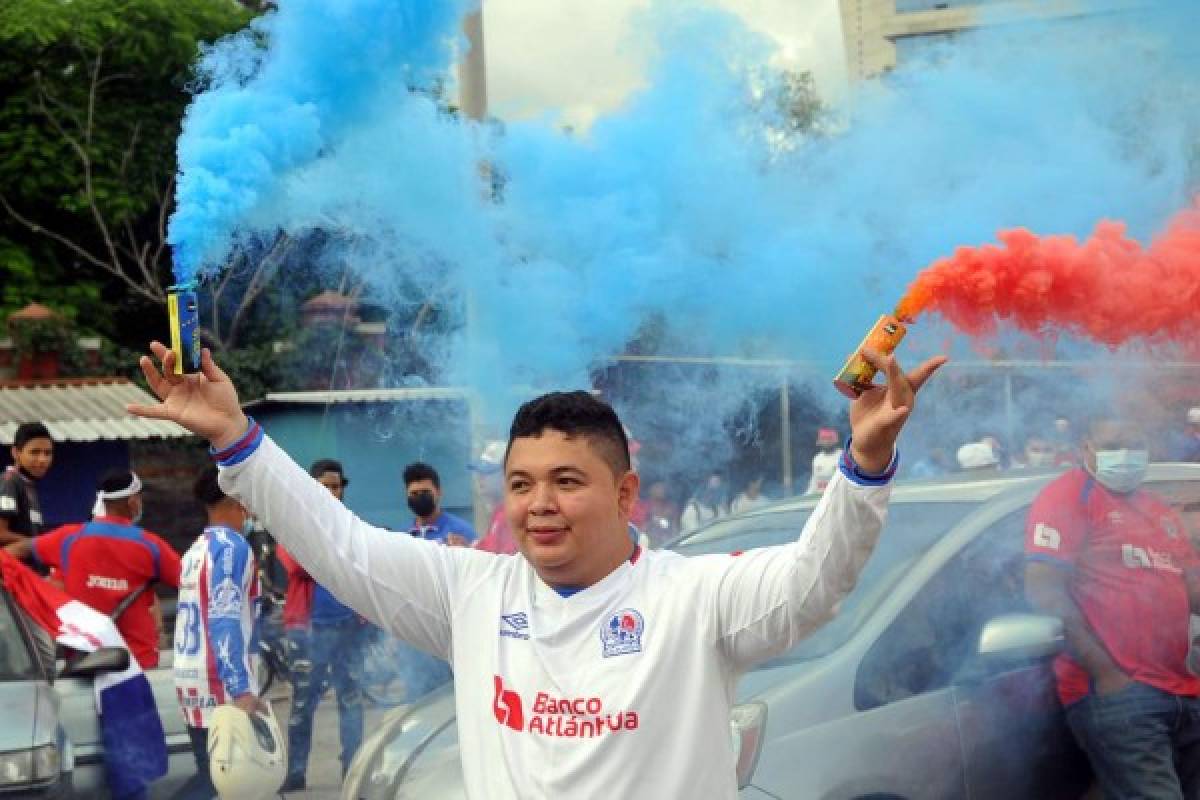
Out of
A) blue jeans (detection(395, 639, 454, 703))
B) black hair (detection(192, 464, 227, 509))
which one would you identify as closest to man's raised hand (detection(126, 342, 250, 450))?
black hair (detection(192, 464, 227, 509))

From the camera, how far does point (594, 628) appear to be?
2762 millimetres

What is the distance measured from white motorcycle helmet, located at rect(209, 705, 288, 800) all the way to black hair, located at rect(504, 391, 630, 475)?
141 inches

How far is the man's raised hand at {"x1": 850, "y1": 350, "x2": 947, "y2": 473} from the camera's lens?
256cm

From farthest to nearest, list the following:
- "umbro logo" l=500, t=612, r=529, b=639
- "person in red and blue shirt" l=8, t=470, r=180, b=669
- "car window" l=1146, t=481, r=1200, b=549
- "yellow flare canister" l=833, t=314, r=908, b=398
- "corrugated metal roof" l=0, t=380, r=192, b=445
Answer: "corrugated metal roof" l=0, t=380, r=192, b=445 → "person in red and blue shirt" l=8, t=470, r=180, b=669 → "car window" l=1146, t=481, r=1200, b=549 → "umbro logo" l=500, t=612, r=529, b=639 → "yellow flare canister" l=833, t=314, r=908, b=398

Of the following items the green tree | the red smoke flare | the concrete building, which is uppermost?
the green tree

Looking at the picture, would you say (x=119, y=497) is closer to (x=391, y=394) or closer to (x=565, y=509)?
(x=391, y=394)

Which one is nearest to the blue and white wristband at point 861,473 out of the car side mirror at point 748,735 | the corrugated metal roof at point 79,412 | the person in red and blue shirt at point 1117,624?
the car side mirror at point 748,735

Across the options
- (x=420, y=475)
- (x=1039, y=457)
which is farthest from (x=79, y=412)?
(x=1039, y=457)

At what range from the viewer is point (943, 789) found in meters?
4.78

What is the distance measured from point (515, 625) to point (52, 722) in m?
4.28

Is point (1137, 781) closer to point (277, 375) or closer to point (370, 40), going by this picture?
point (370, 40)

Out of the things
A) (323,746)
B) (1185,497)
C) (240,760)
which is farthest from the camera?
(323,746)

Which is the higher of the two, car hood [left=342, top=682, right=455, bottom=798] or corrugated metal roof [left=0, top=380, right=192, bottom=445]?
corrugated metal roof [left=0, top=380, right=192, bottom=445]

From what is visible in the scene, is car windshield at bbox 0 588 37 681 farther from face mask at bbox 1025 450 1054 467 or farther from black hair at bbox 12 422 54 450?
face mask at bbox 1025 450 1054 467
